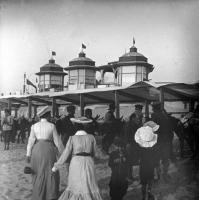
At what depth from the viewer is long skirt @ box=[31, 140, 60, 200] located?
399 cm

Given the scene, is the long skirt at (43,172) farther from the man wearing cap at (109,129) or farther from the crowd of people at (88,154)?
the man wearing cap at (109,129)

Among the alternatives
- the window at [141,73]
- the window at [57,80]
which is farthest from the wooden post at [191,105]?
the window at [141,73]

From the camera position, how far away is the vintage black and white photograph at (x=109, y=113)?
405 cm

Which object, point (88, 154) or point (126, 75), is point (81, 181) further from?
point (126, 75)

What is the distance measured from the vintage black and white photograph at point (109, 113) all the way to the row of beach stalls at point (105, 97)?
0.06 metres

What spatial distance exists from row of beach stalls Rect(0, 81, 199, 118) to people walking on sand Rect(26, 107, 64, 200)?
2.49 m

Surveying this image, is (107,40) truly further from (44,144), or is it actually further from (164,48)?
(44,144)

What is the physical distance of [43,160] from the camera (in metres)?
4.02

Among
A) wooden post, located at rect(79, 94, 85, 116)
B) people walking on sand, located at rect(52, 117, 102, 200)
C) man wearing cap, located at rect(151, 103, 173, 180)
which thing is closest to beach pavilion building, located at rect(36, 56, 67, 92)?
wooden post, located at rect(79, 94, 85, 116)

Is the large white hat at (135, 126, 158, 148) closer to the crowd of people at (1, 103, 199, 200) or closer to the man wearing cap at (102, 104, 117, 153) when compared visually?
the crowd of people at (1, 103, 199, 200)

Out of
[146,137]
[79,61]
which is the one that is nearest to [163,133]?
[146,137]

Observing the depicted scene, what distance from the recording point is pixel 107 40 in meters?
5.64

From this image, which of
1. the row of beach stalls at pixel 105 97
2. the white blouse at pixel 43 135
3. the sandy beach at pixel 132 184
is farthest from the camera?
the row of beach stalls at pixel 105 97

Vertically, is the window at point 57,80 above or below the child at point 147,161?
above
